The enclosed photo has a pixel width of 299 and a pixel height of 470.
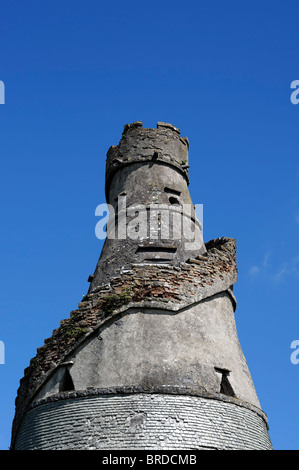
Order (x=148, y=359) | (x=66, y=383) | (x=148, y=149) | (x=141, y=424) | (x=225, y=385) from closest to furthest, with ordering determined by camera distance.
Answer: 1. (x=141, y=424)
2. (x=148, y=359)
3. (x=66, y=383)
4. (x=225, y=385)
5. (x=148, y=149)

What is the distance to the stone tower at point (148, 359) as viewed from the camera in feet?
36.5

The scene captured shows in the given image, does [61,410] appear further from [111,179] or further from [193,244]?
[111,179]

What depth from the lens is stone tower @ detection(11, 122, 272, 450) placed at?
36.5 ft

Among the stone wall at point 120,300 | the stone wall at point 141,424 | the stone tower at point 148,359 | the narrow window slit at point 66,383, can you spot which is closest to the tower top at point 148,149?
the stone tower at point 148,359

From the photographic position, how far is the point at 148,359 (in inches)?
466

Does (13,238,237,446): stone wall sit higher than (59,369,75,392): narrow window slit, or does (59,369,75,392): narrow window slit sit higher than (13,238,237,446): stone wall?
(13,238,237,446): stone wall

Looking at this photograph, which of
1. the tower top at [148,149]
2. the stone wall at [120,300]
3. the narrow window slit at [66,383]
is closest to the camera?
the narrow window slit at [66,383]

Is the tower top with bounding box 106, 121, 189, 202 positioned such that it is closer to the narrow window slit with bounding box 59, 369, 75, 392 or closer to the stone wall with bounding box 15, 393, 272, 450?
the narrow window slit with bounding box 59, 369, 75, 392

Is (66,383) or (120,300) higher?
(120,300)

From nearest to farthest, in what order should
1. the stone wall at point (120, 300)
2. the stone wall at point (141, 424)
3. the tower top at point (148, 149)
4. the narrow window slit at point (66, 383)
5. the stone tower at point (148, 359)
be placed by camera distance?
the stone wall at point (141, 424) < the stone tower at point (148, 359) < the narrow window slit at point (66, 383) < the stone wall at point (120, 300) < the tower top at point (148, 149)

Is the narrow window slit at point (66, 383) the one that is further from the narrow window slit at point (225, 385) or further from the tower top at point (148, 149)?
the tower top at point (148, 149)

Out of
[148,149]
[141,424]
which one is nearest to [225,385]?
[141,424]

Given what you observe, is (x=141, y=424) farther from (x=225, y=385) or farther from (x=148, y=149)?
(x=148, y=149)

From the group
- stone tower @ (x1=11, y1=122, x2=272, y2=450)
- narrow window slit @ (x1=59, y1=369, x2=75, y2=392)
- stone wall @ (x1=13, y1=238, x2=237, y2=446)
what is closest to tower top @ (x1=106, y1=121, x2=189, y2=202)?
stone tower @ (x1=11, y1=122, x2=272, y2=450)
